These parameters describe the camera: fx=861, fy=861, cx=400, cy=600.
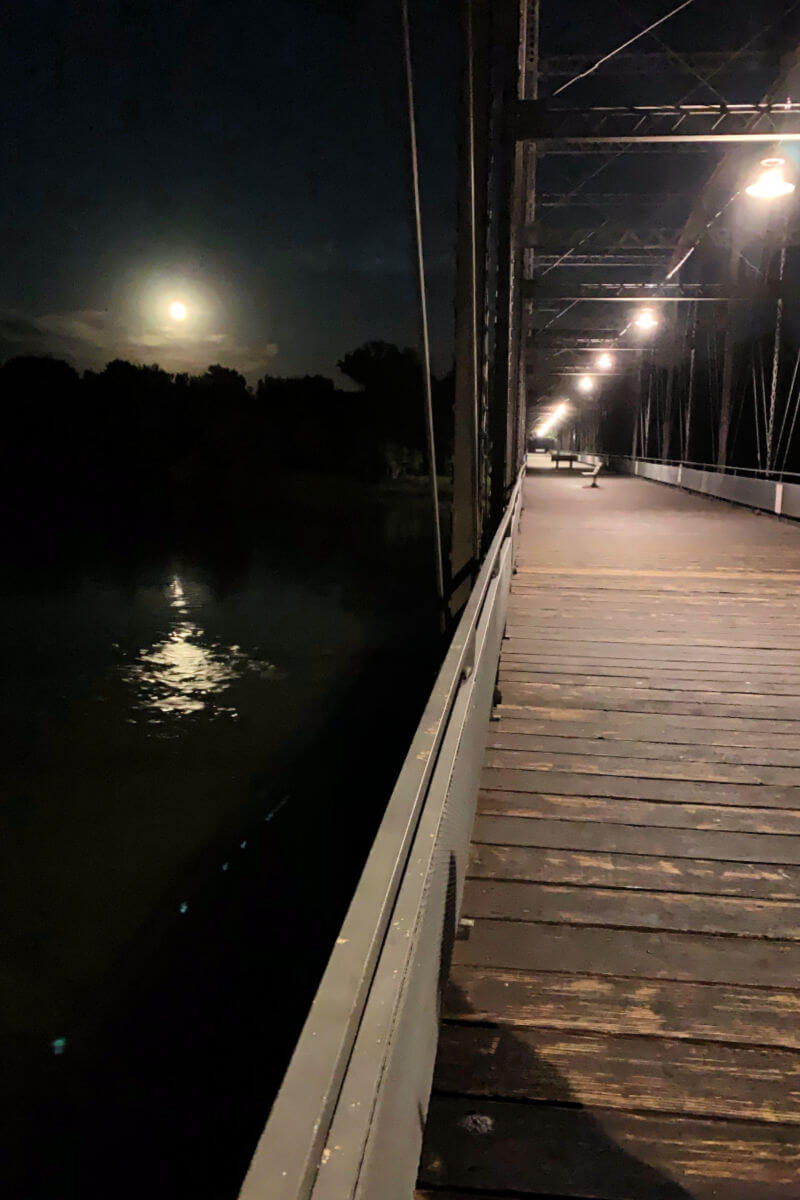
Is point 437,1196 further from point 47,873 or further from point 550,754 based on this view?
point 47,873

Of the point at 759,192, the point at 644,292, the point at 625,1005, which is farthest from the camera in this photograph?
the point at 644,292

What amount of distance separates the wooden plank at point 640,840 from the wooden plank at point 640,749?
0.78 meters

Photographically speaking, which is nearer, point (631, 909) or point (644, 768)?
point (631, 909)

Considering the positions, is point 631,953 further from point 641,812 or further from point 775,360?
point 775,360

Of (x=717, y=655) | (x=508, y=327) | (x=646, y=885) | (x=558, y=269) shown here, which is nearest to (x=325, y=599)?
(x=558, y=269)

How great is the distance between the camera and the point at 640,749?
14.7ft

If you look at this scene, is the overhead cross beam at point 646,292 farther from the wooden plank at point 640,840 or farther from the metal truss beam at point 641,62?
the wooden plank at point 640,840

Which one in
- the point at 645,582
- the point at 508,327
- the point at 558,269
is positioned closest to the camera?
the point at 645,582

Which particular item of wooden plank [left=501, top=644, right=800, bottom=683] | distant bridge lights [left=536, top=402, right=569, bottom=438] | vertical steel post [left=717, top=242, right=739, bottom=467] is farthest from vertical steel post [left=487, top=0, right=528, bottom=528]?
distant bridge lights [left=536, top=402, right=569, bottom=438]

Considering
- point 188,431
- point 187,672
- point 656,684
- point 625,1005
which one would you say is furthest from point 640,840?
point 188,431

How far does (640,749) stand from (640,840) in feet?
3.40

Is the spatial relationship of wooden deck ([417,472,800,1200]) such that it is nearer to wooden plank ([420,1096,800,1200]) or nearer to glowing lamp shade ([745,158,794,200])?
wooden plank ([420,1096,800,1200])

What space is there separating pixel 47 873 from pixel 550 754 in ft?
25.2

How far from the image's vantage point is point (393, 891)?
1.55 metres
